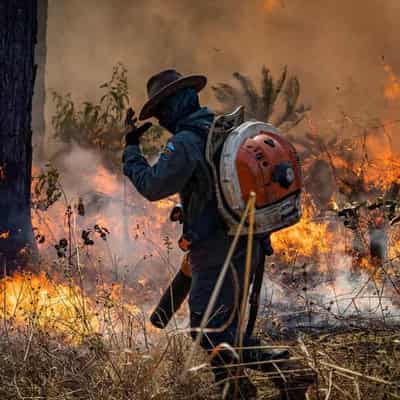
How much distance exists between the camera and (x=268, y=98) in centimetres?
1213

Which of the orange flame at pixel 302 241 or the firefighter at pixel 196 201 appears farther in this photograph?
the orange flame at pixel 302 241

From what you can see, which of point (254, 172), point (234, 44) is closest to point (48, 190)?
point (254, 172)

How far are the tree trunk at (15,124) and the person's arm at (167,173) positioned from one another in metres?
2.90

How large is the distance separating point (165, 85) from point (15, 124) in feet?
9.22

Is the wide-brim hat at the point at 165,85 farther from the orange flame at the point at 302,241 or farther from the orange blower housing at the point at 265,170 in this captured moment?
the orange flame at the point at 302,241

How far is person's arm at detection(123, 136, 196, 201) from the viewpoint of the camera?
3.67 metres

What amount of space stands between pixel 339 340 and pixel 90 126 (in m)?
6.99


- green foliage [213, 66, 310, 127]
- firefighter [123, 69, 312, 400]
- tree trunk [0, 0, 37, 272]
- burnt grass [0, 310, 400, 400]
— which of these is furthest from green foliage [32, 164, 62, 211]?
green foliage [213, 66, 310, 127]

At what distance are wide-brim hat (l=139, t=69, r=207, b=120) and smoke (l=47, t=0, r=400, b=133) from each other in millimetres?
9370

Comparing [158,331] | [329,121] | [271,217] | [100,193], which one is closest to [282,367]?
[271,217]

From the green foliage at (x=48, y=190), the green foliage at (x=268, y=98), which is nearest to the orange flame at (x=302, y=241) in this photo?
the green foliage at (x=48, y=190)

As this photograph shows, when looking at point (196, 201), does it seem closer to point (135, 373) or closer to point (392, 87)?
point (135, 373)

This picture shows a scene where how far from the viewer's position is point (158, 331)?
5.82m

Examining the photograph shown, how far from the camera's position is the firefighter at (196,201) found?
12.1 ft
